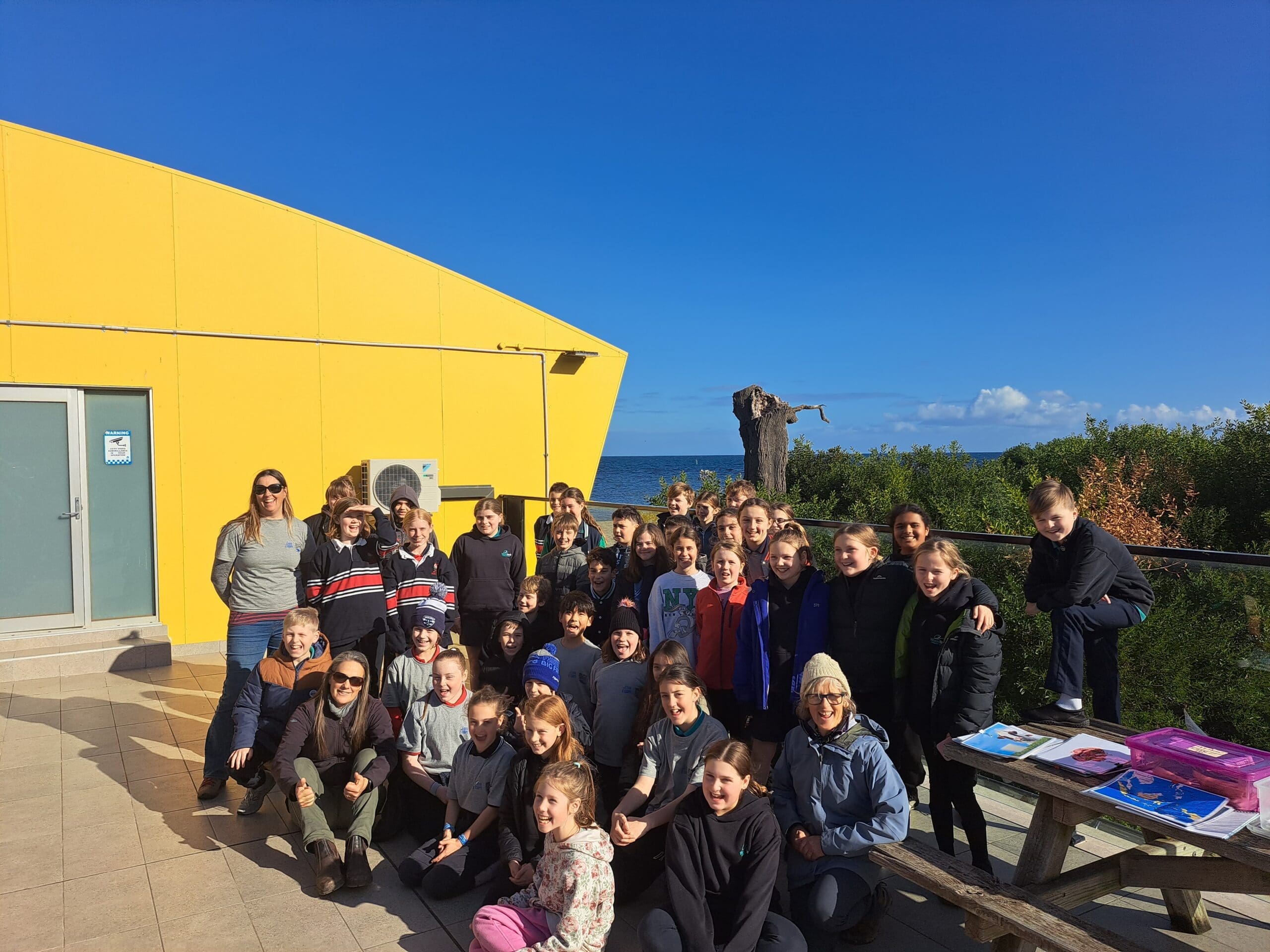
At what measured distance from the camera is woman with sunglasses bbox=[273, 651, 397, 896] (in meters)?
3.39

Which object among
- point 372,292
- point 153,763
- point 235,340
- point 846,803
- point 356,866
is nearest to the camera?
point 846,803

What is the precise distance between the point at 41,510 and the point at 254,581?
3711 millimetres

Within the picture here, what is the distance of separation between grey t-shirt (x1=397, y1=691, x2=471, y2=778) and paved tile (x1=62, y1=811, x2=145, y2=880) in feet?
3.94

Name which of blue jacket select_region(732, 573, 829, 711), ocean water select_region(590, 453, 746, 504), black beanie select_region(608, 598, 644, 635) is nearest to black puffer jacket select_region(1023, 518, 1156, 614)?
blue jacket select_region(732, 573, 829, 711)

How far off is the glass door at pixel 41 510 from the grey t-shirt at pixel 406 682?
14.7 feet

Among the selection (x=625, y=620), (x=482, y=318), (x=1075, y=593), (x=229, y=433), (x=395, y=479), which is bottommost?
(x=625, y=620)

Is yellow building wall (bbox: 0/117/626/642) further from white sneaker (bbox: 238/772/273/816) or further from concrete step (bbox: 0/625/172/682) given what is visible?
white sneaker (bbox: 238/772/273/816)

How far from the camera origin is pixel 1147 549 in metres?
3.44

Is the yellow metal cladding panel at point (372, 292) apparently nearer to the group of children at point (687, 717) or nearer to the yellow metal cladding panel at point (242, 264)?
the yellow metal cladding panel at point (242, 264)

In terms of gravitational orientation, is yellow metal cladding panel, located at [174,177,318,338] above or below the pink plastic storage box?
above

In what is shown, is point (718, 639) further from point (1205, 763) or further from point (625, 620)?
point (1205, 763)

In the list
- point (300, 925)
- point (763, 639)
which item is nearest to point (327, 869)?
point (300, 925)

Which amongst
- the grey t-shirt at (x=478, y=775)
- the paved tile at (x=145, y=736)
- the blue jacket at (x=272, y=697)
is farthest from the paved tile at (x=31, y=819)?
the grey t-shirt at (x=478, y=775)

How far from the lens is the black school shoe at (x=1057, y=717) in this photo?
2.83 m
